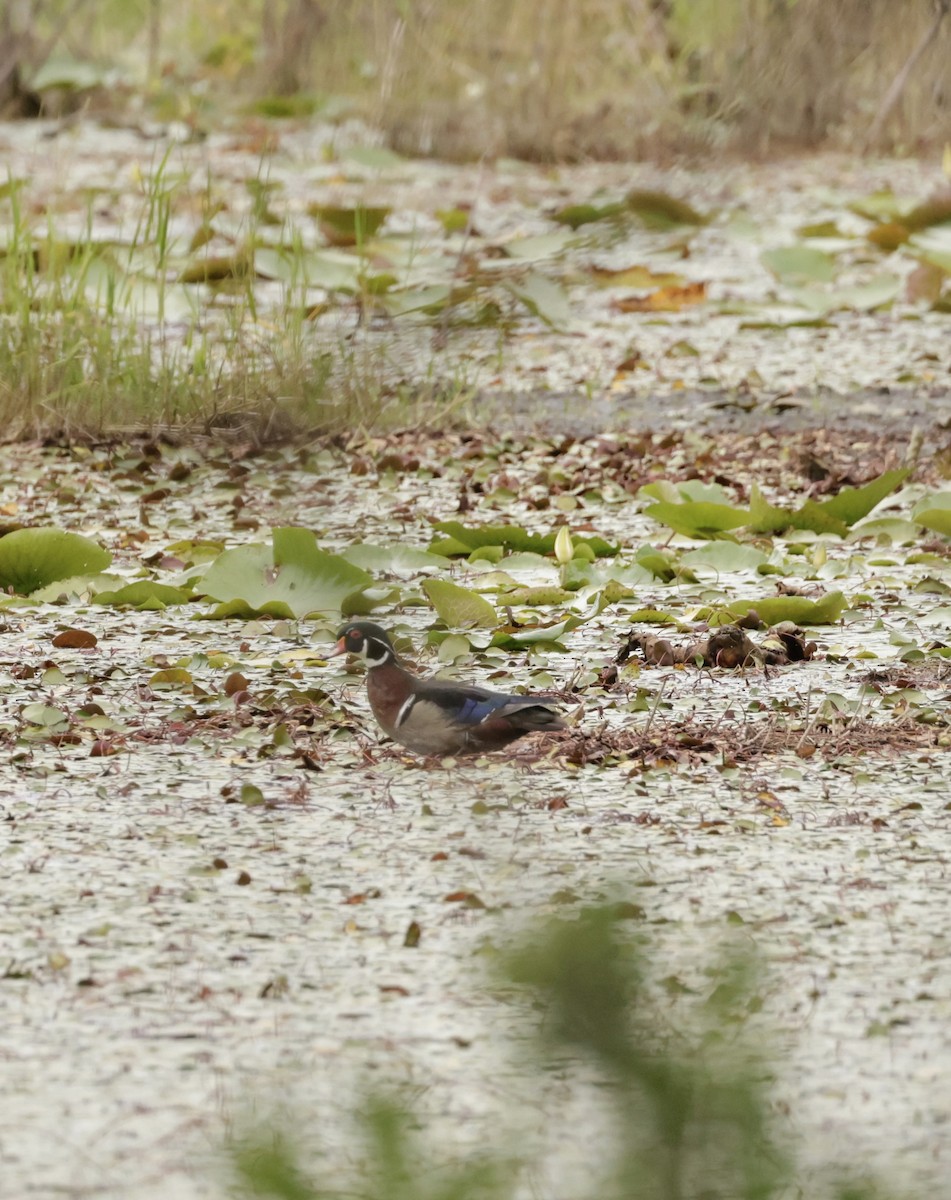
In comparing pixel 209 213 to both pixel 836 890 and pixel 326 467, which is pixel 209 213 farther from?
pixel 836 890

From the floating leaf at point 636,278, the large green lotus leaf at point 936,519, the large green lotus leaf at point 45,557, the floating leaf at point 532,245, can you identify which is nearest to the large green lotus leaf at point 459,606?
the large green lotus leaf at point 45,557

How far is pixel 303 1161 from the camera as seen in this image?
1350mm

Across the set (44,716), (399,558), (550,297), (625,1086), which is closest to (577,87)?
(550,297)

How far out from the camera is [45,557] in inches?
127

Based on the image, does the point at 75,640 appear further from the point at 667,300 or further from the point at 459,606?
the point at 667,300

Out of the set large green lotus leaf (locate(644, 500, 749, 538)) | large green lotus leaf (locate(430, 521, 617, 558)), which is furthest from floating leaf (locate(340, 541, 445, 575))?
large green lotus leaf (locate(644, 500, 749, 538))

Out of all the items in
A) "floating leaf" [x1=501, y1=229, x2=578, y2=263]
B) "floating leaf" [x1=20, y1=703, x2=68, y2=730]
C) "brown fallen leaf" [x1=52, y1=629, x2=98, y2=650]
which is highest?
"floating leaf" [x1=20, y1=703, x2=68, y2=730]

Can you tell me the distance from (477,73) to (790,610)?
508 centimetres

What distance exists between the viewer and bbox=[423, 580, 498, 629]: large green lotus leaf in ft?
9.41

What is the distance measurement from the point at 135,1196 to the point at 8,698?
1.39m

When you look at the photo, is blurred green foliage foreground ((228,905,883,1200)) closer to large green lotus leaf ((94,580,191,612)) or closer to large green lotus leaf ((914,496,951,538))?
large green lotus leaf ((94,580,191,612))

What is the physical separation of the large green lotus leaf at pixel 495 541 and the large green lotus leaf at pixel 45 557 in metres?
0.62

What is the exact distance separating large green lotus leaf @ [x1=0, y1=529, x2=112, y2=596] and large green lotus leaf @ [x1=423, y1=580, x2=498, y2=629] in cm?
63

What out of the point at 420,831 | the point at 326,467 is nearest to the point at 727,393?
the point at 326,467
